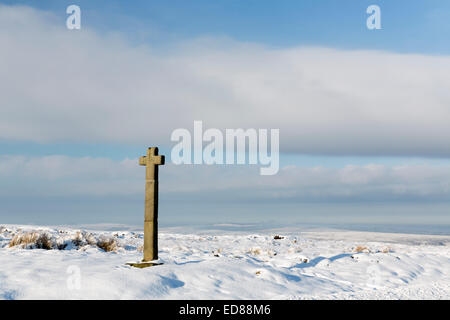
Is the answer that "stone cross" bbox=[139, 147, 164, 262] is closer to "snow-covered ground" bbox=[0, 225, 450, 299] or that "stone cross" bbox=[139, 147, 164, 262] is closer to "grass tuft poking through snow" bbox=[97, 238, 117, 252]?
"snow-covered ground" bbox=[0, 225, 450, 299]

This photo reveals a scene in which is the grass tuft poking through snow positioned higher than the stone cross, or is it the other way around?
the stone cross

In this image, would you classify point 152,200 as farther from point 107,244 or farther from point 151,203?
point 107,244

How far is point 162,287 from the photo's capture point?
8305mm

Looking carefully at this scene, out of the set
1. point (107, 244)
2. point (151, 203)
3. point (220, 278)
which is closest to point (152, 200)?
point (151, 203)

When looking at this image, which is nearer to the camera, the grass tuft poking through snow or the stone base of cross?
the stone base of cross

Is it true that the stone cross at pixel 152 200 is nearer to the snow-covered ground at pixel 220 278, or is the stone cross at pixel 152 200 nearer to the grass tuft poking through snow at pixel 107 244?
the snow-covered ground at pixel 220 278

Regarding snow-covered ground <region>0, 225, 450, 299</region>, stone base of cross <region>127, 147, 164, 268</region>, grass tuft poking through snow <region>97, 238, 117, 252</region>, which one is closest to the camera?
snow-covered ground <region>0, 225, 450, 299</region>

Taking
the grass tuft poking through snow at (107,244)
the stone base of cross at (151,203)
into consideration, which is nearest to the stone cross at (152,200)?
the stone base of cross at (151,203)

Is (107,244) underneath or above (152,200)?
underneath

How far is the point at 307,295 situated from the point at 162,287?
255 cm

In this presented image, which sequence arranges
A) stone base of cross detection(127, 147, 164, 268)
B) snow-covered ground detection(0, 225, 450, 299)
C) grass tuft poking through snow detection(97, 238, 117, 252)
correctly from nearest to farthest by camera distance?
snow-covered ground detection(0, 225, 450, 299), stone base of cross detection(127, 147, 164, 268), grass tuft poking through snow detection(97, 238, 117, 252)

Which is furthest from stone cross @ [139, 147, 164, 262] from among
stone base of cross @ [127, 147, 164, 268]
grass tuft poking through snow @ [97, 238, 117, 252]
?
grass tuft poking through snow @ [97, 238, 117, 252]
